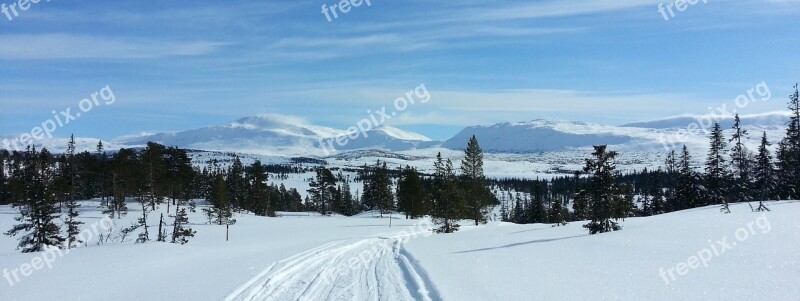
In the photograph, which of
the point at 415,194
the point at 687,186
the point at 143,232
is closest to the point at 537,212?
the point at 415,194

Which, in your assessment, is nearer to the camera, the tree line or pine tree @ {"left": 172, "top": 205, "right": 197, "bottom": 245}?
the tree line

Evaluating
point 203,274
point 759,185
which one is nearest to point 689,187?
point 759,185

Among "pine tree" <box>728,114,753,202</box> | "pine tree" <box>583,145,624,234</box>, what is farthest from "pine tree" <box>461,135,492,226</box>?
"pine tree" <box>583,145,624,234</box>

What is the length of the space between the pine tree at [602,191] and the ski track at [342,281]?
1205cm

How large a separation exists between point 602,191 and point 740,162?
29.9m

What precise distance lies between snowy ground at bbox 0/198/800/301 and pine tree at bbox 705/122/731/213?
3277 cm

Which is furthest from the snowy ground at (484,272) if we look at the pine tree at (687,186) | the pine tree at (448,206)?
the pine tree at (687,186)

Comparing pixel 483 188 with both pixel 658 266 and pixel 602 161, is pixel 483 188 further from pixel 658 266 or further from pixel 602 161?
pixel 658 266

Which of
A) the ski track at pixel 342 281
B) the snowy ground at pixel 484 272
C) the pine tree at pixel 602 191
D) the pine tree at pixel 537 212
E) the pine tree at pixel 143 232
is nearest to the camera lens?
the snowy ground at pixel 484 272

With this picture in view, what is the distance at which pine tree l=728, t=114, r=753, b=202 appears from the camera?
4512 centimetres

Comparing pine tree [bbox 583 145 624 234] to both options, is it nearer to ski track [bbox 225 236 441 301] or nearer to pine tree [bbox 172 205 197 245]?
ski track [bbox 225 236 441 301]

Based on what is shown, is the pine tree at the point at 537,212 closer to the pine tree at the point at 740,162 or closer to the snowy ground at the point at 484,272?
the pine tree at the point at 740,162

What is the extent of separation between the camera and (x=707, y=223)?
2252 centimetres

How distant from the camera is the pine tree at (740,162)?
45.1 metres
